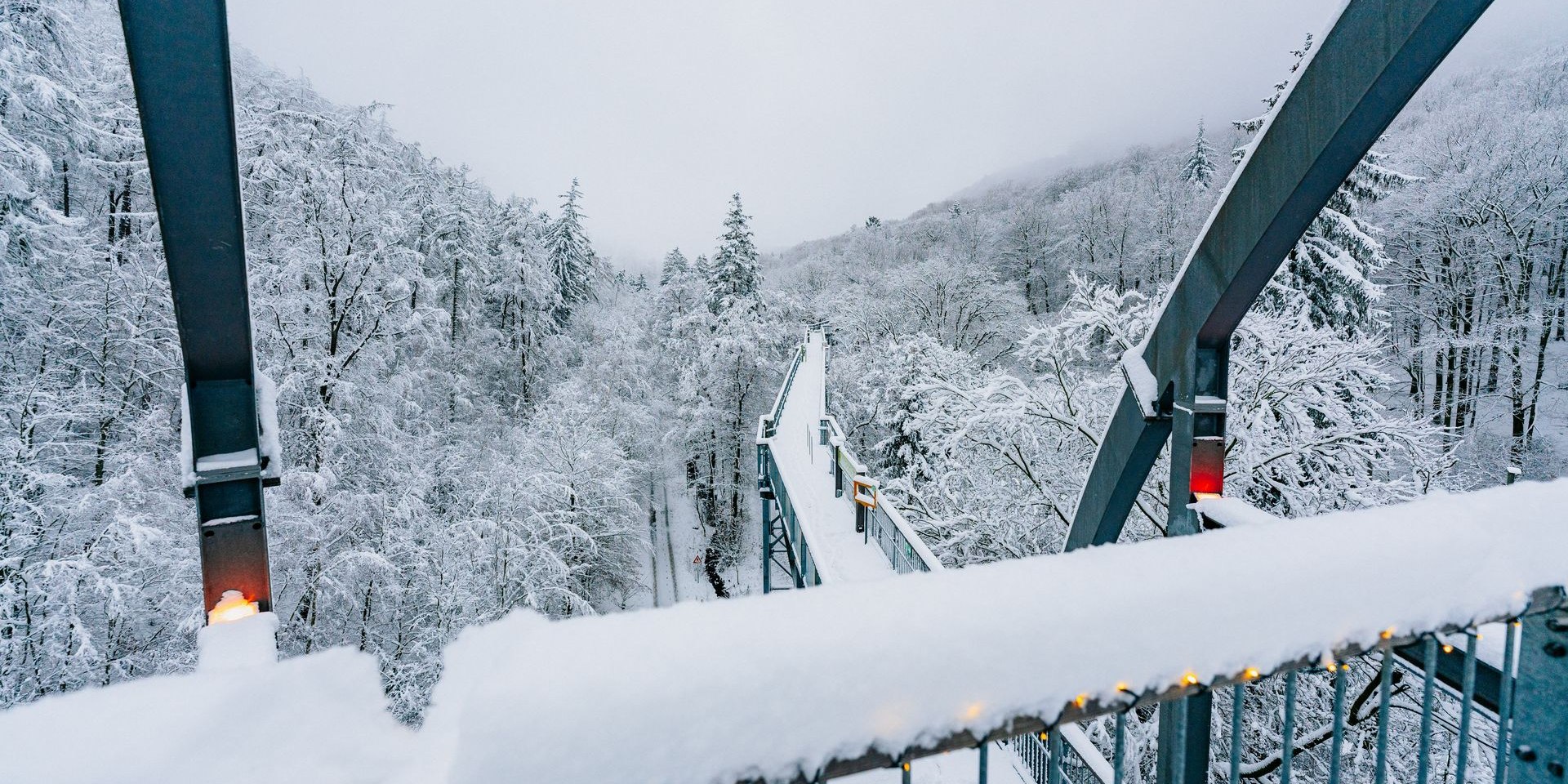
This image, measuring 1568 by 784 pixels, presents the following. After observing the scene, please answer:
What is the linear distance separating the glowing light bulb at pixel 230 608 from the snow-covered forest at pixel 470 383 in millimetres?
9283

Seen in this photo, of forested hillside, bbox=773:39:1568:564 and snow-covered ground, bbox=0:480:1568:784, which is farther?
forested hillside, bbox=773:39:1568:564

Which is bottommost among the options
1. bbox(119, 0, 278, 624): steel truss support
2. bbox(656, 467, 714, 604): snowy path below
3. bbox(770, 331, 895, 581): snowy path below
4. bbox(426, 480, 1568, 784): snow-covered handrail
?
bbox(656, 467, 714, 604): snowy path below

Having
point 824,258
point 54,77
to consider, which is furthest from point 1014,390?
point 824,258

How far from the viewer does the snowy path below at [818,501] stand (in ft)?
35.4

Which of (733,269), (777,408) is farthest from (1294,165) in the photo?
(733,269)

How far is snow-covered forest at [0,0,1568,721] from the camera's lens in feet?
31.3

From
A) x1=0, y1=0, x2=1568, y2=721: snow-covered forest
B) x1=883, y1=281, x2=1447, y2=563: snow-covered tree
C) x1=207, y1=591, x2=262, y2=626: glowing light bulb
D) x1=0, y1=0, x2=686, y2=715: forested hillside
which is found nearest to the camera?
x1=207, y1=591, x2=262, y2=626: glowing light bulb

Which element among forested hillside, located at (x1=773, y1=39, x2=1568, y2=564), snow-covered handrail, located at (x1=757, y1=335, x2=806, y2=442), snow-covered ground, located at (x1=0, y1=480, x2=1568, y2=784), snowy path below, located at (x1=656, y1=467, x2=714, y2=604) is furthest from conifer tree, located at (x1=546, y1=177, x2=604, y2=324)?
snow-covered ground, located at (x1=0, y1=480, x2=1568, y2=784)

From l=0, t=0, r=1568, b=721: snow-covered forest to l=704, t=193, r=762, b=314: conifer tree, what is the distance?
2065 mm

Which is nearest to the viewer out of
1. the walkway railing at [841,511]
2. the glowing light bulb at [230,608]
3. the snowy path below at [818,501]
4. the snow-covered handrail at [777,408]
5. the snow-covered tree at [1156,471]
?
the glowing light bulb at [230,608]

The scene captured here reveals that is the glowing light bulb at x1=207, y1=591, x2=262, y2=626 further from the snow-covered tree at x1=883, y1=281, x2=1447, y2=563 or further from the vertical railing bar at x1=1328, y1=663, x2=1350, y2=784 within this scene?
the snow-covered tree at x1=883, y1=281, x2=1447, y2=563

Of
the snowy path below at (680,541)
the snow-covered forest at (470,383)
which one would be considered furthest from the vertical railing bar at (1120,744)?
the snowy path below at (680,541)

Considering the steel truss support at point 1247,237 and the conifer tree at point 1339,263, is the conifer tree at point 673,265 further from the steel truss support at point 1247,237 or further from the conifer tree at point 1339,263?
the steel truss support at point 1247,237

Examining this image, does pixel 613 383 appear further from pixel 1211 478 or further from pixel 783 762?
pixel 783 762
